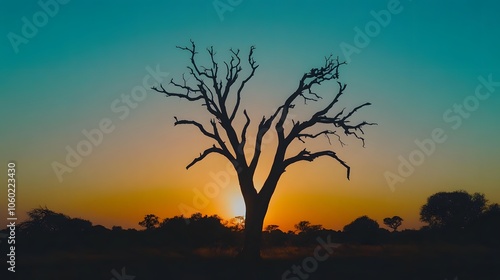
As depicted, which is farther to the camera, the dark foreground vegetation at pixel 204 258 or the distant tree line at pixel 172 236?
the distant tree line at pixel 172 236

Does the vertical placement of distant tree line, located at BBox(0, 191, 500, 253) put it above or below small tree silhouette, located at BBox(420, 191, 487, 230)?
below

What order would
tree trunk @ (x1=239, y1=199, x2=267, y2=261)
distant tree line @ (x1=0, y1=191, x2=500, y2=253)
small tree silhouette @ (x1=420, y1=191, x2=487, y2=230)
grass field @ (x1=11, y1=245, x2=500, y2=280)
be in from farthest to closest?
small tree silhouette @ (x1=420, y1=191, x2=487, y2=230)
distant tree line @ (x1=0, y1=191, x2=500, y2=253)
tree trunk @ (x1=239, y1=199, x2=267, y2=261)
grass field @ (x1=11, y1=245, x2=500, y2=280)

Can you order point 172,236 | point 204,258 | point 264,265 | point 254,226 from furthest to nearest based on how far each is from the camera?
point 172,236
point 254,226
point 204,258
point 264,265

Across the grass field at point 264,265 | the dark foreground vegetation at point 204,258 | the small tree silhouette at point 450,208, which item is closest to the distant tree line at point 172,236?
the dark foreground vegetation at point 204,258

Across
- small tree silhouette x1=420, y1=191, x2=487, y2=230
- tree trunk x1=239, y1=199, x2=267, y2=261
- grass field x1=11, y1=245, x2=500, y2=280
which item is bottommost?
grass field x1=11, y1=245, x2=500, y2=280

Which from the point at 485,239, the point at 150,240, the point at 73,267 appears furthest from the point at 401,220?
the point at 73,267

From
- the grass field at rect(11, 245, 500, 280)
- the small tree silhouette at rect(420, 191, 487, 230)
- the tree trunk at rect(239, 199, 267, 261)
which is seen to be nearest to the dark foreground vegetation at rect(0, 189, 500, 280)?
the grass field at rect(11, 245, 500, 280)

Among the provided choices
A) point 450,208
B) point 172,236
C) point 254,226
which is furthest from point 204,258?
point 450,208

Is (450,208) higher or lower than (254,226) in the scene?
higher

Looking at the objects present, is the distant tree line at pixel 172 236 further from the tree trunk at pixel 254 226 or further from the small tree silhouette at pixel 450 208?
the small tree silhouette at pixel 450 208

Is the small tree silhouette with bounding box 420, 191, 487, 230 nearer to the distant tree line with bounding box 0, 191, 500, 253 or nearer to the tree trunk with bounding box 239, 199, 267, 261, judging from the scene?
the distant tree line with bounding box 0, 191, 500, 253

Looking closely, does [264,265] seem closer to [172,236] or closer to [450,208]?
[172,236]

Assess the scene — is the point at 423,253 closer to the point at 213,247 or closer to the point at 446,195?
the point at 213,247

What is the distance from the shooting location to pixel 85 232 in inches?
1270
